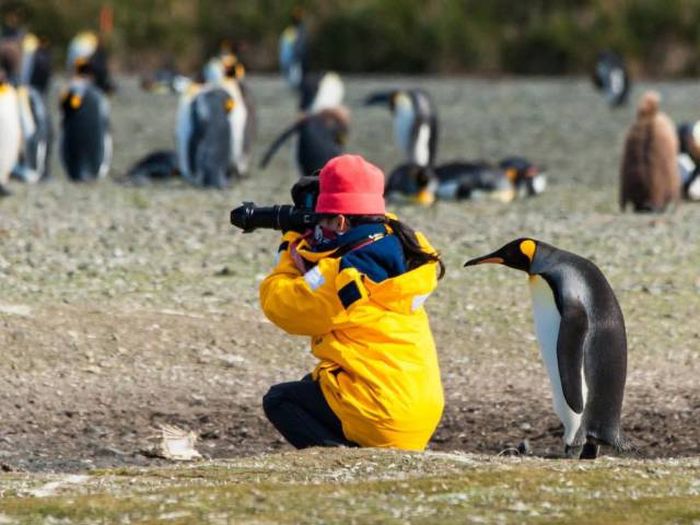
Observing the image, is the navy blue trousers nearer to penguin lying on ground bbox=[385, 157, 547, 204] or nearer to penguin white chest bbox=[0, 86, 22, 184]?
penguin lying on ground bbox=[385, 157, 547, 204]

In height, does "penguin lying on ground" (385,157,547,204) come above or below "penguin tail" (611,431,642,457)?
above

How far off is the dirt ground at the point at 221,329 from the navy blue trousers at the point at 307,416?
0.98 m

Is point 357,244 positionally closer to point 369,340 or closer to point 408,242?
point 408,242

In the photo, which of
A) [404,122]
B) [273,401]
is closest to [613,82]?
[404,122]

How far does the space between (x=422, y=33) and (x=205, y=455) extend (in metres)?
27.6

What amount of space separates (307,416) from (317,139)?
10885mm

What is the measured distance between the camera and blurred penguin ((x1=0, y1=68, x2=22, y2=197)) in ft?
51.9

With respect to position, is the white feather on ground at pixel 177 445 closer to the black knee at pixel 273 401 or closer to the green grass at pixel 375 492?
the black knee at pixel 273 401

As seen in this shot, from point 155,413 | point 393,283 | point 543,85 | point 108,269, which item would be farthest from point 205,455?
point 543,85

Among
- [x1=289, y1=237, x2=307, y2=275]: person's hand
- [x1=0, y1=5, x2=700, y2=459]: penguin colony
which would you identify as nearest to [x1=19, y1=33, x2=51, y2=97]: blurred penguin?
[x1=0, y1=5, x2=700, y2=459]: penguin colony

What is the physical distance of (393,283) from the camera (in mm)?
5320

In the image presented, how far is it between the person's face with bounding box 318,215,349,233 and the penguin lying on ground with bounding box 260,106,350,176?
10.8 m

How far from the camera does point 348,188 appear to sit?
5332mm

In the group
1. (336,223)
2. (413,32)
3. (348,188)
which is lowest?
(336,223)
